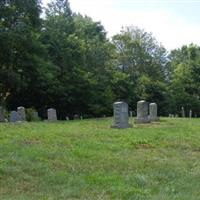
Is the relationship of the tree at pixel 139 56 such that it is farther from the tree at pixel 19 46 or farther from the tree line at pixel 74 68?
the tree at pixel 19 46

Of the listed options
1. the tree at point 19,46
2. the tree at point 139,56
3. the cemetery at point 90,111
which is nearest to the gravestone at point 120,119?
the cemetery at point 90,111

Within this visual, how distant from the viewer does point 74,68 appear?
50.6m

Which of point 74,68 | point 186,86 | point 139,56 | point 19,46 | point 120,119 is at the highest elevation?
point 139,56

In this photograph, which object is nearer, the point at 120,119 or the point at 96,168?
the point at 96,168

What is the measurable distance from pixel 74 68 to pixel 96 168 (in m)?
40.0

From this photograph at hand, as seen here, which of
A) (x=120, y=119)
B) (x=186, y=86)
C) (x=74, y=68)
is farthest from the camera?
(x=186, y=86)

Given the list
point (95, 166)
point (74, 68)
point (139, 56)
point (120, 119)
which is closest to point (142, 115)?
point (120, 119)

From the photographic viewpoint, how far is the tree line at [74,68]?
43594mm

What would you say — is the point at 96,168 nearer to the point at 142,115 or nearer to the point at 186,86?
the point at 142,115

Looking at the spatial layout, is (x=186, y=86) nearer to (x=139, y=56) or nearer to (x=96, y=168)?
(x=139, y=56)

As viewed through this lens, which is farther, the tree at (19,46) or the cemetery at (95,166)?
the tree at (19,46)

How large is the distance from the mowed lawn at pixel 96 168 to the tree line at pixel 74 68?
90.9 feet

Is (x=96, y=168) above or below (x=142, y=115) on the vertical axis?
below

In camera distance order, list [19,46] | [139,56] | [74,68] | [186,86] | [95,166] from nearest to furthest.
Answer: [95,166]
[19,46]
[74,68]
[186,86]
[139,56]
